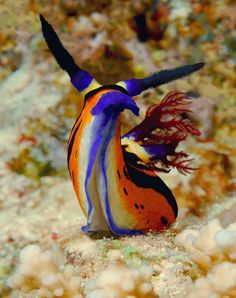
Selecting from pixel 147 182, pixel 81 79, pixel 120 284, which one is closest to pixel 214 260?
pixel 120 284

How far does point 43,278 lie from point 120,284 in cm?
33

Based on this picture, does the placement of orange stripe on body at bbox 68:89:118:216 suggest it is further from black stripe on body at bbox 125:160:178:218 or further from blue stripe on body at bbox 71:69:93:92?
black stripe on body at bbox 125:160:178:218

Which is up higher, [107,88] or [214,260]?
[107,88]

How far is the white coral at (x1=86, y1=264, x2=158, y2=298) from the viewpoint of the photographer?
58.2 inches

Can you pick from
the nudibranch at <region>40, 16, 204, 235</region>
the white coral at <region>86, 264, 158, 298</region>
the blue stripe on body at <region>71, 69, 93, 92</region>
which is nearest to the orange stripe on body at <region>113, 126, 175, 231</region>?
the nudibranch at <region>40, 16, 204, 235</region>

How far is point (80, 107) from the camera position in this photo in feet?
12.5

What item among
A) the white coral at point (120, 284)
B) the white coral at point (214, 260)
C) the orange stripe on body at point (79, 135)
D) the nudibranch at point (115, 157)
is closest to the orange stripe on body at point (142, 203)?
the nudibranch at point (115, 157)

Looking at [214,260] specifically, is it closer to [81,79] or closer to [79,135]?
[79,135]

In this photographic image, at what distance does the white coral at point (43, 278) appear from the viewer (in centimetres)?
166

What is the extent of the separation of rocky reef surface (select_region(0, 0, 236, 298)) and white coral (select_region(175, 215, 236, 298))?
233mm

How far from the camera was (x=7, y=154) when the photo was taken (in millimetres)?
3648

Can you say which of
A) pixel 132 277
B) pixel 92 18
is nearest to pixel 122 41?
pixel 92 18

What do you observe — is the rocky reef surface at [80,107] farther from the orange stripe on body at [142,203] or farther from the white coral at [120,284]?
the white coral at [120,284]

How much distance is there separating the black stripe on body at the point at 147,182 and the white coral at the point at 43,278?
67 centimetres
